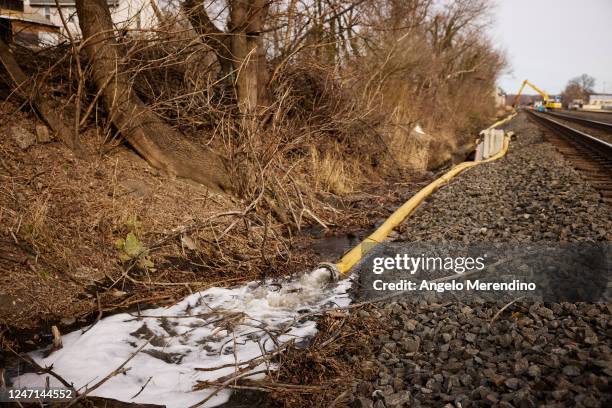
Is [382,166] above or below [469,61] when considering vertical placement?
below

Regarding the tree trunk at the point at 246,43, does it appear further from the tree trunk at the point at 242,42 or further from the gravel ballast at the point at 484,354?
the gravel ballast at the point at 484,354

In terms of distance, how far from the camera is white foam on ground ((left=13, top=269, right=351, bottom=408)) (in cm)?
288

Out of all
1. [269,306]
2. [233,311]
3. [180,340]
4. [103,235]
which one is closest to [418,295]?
[269,306]

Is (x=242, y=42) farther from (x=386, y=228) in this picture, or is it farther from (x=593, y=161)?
(x=593, y=161)

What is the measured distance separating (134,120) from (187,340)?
12.2 ft

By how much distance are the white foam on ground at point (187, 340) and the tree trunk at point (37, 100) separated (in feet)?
9.74

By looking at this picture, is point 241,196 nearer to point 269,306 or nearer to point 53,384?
point 269,306

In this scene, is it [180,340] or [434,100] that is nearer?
[180,340]

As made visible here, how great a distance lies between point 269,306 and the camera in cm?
410

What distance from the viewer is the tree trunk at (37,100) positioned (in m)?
5.50

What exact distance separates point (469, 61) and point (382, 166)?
28.3 metres

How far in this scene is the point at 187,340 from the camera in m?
3.52

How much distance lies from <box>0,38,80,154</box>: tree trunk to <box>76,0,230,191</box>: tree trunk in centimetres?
61

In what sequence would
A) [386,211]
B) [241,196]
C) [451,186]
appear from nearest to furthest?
1. [241,196]
2. [386,211]
3. [451,186]
